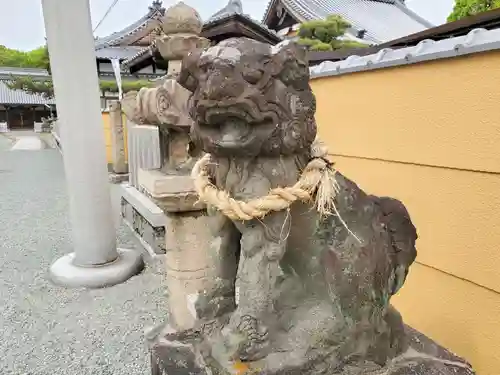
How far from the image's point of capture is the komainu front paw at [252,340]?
2.90 ft

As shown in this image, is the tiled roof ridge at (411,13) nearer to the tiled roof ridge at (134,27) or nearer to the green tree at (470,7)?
the green tree at (470,7)

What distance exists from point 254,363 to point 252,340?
48 mm

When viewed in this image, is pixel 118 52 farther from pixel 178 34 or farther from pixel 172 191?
pixel 172 191

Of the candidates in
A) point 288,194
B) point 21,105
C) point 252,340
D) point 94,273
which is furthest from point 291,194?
point 21,105

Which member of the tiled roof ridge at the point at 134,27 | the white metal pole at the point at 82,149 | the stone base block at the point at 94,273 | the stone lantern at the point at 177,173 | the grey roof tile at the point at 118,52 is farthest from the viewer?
the tiled roof ridge at the point at 134,27

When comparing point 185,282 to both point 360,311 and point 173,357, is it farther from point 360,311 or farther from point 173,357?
point 360,311

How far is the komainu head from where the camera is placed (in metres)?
0.76

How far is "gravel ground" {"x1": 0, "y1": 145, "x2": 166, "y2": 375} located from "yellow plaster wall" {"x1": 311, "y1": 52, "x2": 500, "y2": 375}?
1399 millimetres

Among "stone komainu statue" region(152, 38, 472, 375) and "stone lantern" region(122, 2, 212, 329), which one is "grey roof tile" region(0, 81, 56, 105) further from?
"stone komainu statue" region(152, 38, 472, 375)

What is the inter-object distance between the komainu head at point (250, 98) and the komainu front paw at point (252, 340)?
34 centimetres

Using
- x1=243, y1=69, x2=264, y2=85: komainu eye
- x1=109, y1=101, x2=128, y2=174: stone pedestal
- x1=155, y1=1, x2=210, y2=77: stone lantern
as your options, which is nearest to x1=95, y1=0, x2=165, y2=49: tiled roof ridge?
x1=109, y1=101, x2=128, y2=174: stone pedestal

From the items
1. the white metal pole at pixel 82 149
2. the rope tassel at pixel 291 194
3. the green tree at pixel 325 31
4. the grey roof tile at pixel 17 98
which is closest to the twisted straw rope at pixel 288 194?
the rope tassel at pixel 291 194

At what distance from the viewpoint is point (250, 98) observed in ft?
2.49

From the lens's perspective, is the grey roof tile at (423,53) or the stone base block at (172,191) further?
the stone base block at (172,191)
